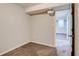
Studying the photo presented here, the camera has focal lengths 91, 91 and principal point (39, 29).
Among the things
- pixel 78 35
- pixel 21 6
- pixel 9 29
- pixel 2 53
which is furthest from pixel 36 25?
pixel 78 35

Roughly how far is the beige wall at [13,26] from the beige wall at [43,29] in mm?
321

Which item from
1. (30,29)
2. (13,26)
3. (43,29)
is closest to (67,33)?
(43,29)

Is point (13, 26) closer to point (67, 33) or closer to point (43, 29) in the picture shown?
point (43, 29)

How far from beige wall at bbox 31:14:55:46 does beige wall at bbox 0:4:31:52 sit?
0.32 metres

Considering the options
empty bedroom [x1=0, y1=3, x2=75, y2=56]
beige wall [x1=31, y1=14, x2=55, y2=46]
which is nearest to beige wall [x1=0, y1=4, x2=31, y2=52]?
empty bedroom [x1=0, y1=3, x2=75, y2=56]

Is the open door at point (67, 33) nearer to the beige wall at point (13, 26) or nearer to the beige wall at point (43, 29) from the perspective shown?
the beige wall at point (43, 29)

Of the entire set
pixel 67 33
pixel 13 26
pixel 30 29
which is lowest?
pixel 67 33

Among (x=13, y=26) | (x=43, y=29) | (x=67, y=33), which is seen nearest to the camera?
(x=13, y=26)

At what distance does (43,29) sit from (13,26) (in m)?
1.36

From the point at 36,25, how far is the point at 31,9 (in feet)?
3.19

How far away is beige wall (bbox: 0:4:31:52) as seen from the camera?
321cm

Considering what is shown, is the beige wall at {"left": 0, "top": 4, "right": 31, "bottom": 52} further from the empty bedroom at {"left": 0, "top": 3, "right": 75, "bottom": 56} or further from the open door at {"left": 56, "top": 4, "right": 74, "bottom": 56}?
the open door at {"left": 56, "top": 4, "right": 74, "bottom": 56}

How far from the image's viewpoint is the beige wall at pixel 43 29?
3.86m

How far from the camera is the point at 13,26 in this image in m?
3.68
